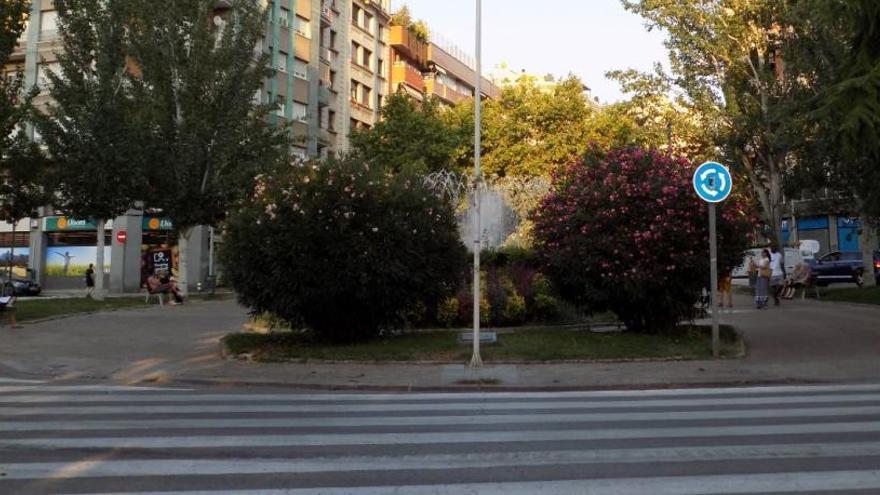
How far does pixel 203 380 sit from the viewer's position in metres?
11.1

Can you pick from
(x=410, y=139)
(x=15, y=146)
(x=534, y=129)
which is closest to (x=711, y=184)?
(x=15, y=146)

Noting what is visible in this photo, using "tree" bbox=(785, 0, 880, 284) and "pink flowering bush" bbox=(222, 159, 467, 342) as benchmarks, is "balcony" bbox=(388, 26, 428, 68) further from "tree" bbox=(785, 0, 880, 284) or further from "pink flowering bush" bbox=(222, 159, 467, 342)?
"pink flowering bush" bbox=(222, 159, 467, 342)

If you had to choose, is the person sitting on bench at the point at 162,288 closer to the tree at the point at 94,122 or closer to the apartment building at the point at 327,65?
the tree at the point at 94,122

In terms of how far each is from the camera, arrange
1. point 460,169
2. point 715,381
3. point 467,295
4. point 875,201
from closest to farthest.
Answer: point 715,381 → point 875,201 → point 467,295 → point 460,169

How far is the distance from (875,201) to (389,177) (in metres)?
9.87

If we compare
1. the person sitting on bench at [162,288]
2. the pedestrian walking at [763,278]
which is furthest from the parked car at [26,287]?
the pedestrian walking at [763,278]

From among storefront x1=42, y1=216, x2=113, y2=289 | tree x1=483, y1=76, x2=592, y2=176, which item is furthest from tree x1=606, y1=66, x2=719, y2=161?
storefront x1=42, y1=216, x2=113, y2=289

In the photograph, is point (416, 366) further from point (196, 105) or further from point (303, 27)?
point (303, 27)

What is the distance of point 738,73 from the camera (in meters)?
34.6

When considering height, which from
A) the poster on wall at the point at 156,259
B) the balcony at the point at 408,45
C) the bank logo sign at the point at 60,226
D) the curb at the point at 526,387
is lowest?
the curb at the point at 526,387

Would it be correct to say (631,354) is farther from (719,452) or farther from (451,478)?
(451,478)

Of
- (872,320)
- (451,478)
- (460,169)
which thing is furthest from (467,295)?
(460,169)

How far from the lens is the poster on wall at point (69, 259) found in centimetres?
4206

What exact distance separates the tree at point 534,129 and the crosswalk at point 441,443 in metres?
33.9
